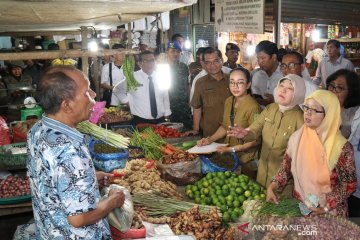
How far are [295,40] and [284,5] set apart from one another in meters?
4.75

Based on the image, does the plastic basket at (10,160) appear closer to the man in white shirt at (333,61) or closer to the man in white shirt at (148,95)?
the man in white shirt at (148,95)

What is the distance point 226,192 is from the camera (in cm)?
352

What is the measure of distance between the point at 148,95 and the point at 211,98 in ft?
5.00

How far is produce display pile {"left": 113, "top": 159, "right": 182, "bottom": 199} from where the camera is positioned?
3.61m

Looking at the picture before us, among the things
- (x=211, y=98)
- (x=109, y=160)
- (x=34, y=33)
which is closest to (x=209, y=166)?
(x=109, y=160)

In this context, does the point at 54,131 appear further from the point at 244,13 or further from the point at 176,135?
the point at 244,13

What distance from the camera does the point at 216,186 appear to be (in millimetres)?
3600

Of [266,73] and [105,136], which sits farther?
[266,73]

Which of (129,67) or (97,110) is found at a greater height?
(129,67)

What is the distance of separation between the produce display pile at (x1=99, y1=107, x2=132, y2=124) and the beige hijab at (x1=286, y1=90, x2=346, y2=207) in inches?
174

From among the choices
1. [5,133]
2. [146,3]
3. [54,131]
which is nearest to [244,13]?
[146,3]

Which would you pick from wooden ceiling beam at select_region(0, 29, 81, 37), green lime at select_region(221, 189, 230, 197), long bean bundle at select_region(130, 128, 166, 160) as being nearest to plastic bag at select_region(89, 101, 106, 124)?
long bean bundle at select_region(130, 128, 166, 160)

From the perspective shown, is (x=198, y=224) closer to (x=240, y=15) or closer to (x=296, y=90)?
(x=296, y=90)

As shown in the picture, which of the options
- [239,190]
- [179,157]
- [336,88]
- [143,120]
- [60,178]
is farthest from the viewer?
[143,120]
